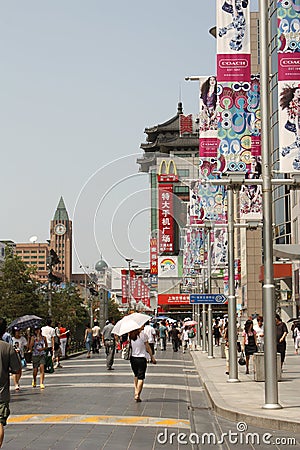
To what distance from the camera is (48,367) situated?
24.4 m

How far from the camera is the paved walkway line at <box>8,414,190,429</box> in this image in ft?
45.8

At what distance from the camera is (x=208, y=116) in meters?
27.4

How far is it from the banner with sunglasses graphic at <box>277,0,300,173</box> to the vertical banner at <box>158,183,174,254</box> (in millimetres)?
103195

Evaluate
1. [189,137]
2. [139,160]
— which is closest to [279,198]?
[189,137]

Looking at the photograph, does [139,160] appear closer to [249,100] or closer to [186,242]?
[186,242]

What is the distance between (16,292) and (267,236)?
34.8 meters

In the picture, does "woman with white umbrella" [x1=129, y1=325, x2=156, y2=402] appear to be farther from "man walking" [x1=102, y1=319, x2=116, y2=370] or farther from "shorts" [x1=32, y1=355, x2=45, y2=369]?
"man walking" [x1=102, y1=319, x2=116, y2=370]

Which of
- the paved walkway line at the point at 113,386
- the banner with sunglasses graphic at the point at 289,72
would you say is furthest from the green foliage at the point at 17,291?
the banner with sunglasses graphic at the point at 289,72

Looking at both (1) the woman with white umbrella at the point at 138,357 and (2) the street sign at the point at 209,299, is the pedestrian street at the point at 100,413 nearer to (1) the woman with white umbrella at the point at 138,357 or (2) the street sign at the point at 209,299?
(1) the woman with white umbrella at the point at 138,357

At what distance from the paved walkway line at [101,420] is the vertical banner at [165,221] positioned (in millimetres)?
105345

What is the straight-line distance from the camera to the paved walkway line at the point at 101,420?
45.8 feet

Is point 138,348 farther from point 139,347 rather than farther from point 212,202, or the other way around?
point 212,202

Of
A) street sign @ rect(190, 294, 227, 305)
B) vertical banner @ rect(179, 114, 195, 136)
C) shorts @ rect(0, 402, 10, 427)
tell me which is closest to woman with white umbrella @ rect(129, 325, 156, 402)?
shorts @ rect(0, 402, 10, 427)

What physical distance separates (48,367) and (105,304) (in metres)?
45.7
